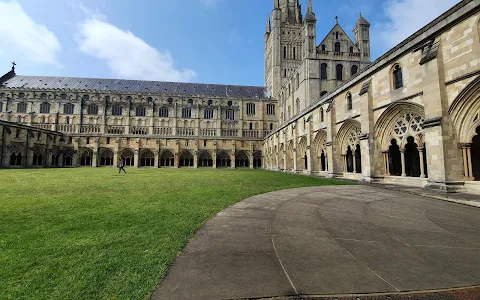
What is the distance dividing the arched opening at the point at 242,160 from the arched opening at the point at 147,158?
17.7 meters

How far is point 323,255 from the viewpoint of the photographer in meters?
2.91

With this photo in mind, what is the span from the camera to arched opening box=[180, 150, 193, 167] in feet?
154

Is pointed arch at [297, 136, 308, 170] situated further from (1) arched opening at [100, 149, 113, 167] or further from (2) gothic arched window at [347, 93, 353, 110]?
(1) arched opening at [100, 149, 113, 167]

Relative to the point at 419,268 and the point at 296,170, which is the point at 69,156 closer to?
the point at 296,170

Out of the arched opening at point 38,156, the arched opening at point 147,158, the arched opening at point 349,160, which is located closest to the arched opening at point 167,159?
the arched opening at point 147,158

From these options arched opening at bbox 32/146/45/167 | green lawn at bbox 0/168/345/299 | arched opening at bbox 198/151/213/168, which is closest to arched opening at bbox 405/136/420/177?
green lawn at bbox 0/168/345/299

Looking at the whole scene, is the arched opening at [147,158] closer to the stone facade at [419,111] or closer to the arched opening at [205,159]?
the arched opening at [205,159]

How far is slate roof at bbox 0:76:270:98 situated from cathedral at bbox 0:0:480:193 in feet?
0.93

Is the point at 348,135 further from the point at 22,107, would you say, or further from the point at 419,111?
the point at 22,107

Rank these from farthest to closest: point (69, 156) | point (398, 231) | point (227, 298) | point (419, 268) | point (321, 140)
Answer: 1. point (69, 156)
2. point (321, 140)
3. point (398, 231)
4. point (419, 268)
5. point (227, 298)

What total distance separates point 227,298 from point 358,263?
173 centimetres

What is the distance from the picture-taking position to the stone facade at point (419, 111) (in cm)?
826

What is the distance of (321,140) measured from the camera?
19.8 meters

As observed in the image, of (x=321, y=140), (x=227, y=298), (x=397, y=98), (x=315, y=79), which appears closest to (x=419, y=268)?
(x=227, y=298)
